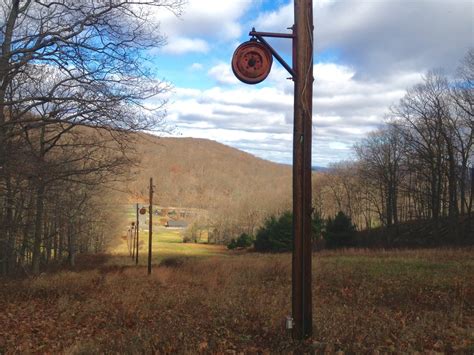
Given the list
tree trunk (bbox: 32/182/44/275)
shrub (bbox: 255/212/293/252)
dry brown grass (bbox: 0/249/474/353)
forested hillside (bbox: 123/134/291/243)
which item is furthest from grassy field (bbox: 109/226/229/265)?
dry brown grass (bbox: 0/249/474/353)

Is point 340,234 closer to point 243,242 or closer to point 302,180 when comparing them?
point 243,242

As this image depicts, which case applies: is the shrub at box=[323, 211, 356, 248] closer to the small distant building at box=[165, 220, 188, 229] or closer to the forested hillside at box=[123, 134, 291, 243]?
the forested hillside at box=[123, 134, 291, 243]

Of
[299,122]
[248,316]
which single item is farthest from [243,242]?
[299,122]

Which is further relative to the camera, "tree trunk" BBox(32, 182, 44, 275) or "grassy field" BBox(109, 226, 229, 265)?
"grassy field" BBox(109, 226, 229, 265)

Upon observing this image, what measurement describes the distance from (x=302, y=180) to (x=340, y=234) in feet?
149

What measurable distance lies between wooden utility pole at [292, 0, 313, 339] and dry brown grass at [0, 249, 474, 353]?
1.37 ft

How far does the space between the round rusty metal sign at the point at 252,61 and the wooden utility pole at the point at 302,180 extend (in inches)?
17.8

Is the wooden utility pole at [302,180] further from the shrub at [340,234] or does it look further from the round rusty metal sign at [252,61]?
the shrub at [340,234]

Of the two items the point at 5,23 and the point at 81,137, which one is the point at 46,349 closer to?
the point at 5,23

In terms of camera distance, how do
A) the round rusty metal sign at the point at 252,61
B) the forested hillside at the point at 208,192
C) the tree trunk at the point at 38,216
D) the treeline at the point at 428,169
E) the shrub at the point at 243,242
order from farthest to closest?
the shrub at the point at 243,242
the treeline at the point at 428,169
the forested hillside at the point at 208,192
the tree trunk at the point at 38,216
the round rusty metal sign at the point at 252,61

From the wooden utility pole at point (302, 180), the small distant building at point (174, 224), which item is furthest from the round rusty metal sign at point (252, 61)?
the small distant building at point (174, 224)

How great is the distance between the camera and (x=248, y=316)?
7516 millimetres

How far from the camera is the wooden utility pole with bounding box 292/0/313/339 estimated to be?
19.4 ft

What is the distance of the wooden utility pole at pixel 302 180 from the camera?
591 cm
